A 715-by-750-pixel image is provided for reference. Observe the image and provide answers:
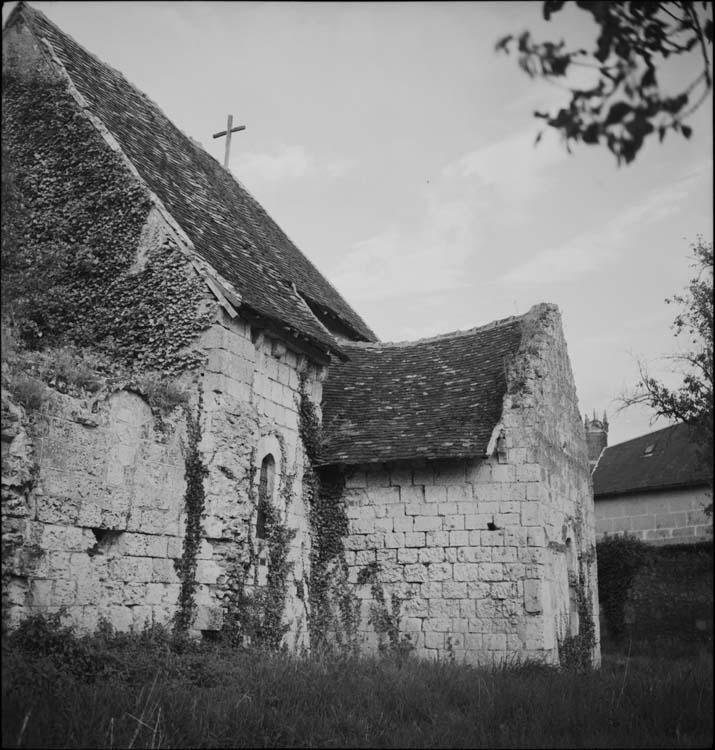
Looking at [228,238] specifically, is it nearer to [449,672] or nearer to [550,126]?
[449,672]

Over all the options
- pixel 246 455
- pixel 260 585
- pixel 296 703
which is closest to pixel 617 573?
pixel 260 585

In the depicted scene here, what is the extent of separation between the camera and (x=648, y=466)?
84.8ft

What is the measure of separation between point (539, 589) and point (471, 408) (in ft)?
9.98

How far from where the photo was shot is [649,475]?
25078 mm

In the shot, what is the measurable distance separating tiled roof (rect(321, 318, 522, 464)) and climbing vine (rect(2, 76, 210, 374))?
11.7 feet

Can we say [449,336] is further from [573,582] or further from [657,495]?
[657,495]

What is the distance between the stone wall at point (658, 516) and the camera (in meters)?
23.0

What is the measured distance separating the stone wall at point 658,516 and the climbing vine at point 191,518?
1634cm

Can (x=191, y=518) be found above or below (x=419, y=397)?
below

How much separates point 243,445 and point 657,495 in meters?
17.2

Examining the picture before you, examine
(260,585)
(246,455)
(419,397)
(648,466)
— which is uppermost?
(419,397)

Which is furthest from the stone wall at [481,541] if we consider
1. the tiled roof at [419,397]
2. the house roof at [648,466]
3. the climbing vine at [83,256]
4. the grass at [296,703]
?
the house roof at [648,466]

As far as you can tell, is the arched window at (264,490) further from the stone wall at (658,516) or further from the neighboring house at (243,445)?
the stone wall at (658,516)

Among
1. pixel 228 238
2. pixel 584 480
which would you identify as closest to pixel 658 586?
pixel 584 480
